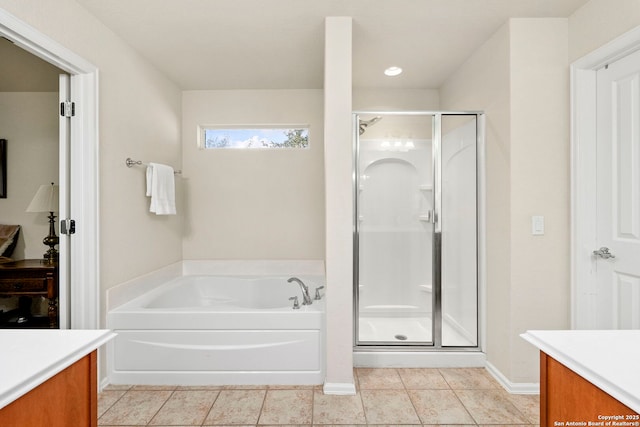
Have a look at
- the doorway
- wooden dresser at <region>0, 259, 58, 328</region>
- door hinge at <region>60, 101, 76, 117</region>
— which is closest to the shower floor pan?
the doorway

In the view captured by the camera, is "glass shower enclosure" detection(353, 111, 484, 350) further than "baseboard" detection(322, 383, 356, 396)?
Yes

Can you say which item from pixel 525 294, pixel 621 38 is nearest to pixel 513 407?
pixel 525 294

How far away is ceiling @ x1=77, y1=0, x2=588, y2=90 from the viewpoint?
6.57 ft

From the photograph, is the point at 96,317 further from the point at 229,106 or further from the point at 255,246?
the point at 229,106

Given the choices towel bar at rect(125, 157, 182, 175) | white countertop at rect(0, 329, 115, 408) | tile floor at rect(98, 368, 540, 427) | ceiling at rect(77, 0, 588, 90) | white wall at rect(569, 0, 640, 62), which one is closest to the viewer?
white countertop at rect(0, 329, 115, 408)

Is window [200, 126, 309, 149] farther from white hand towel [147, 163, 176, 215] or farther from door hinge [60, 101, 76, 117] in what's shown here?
door hinge [60, 101, 76, 117]

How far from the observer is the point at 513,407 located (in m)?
1.95

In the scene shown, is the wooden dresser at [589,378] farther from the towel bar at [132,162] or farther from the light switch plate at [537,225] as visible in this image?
the towel bar at [132,162]

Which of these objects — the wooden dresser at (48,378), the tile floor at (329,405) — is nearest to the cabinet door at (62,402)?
the wooden dresser at (48,378)

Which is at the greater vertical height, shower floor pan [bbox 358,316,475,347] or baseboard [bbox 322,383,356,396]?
shower floor pan [bbox 358,316,475,347]

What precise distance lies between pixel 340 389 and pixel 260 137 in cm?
248

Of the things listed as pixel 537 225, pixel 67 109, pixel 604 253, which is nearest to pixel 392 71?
pixel 537 225

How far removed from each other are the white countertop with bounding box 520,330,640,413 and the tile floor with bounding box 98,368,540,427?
45.6 inches

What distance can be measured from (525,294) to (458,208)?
799 mm
